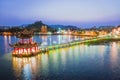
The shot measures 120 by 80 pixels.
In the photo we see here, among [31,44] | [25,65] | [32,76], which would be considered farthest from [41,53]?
[32,76]

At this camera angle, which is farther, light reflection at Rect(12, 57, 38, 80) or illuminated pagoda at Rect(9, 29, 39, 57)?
illuminated pagoda at Rect(9, 29, 39, 57)

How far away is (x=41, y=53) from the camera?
42000 mm

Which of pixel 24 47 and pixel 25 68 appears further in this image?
pixel 24 47

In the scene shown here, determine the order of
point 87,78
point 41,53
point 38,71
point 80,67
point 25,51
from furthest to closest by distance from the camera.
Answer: point 41,53, point 25,51, point 80,67, point 38,71, point 87,78

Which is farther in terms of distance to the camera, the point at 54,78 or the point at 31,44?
Answer: the point at 31,44

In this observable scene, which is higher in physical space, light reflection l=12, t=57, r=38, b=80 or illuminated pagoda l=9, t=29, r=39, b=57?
illuminated pagoda l=9, t=29, r=39, b=57

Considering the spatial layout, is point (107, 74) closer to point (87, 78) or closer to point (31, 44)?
Result: point (87, 78)

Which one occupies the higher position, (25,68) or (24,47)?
(24,47)

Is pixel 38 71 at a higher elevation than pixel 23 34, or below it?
below

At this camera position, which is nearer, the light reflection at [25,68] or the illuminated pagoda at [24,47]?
the light reflection at [25,68]

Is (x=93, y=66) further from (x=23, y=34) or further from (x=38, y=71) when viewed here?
(x=23, y=34)

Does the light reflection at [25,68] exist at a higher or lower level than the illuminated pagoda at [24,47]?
lower

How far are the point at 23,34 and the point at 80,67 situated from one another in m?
13.2

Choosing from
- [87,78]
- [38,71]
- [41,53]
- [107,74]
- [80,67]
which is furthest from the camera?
[41,53]
